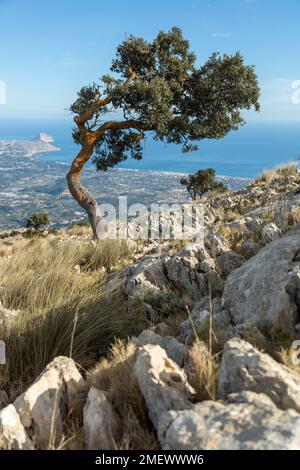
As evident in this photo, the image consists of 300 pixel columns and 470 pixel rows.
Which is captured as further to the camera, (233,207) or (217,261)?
(233,207)

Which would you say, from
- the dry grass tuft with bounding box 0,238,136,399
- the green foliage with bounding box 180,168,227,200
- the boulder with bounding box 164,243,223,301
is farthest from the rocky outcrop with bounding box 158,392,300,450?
the green foliage with bounding box 180,168,227,200

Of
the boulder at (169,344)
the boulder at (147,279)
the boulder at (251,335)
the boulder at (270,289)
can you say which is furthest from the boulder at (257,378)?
the boulder at (147,279)

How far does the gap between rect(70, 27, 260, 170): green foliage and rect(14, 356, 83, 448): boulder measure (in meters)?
14.1

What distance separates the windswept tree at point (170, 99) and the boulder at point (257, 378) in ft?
47.2

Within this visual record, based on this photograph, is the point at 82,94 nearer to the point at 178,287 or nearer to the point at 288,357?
the point at 178,287

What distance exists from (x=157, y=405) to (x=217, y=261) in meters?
4.10

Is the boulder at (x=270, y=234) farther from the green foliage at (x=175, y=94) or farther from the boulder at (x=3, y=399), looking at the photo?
the green foliage at (x=175, y=94)

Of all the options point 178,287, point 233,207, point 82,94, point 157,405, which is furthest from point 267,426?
point 82,94

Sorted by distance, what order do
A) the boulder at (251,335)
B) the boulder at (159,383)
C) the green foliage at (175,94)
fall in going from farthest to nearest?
the green foliage at (175,94) → the boulder at (251,335) → the boulder at (159,383)

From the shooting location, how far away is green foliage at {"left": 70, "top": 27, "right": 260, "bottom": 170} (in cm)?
1719

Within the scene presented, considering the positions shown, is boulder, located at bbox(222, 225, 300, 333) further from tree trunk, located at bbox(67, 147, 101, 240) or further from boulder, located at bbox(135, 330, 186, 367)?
tree trunk, located at bbox(67, 147, 101, 240)

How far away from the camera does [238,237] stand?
823 centimetres

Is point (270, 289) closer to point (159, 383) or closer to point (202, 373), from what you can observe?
point (202, 373)

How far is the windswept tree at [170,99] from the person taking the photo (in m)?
17.3
